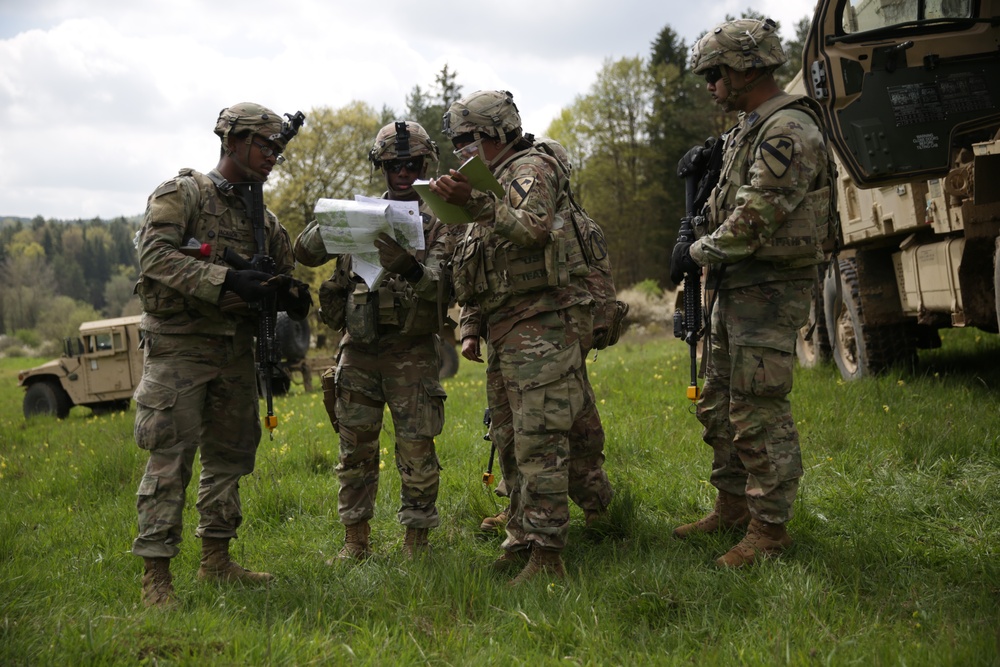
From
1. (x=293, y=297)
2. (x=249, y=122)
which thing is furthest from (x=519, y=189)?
(x=249, y=122)

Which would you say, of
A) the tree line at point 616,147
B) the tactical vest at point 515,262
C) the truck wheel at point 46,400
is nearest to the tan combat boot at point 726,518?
the tactical vest at point 515,262

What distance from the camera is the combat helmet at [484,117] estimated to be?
3.99 meters

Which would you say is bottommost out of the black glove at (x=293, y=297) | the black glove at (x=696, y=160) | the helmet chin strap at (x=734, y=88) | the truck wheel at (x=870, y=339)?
the truck wheel at (x=870, y=339)

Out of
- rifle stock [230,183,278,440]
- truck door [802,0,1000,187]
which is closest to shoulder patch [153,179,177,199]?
rifle stock [230,183,278,440]

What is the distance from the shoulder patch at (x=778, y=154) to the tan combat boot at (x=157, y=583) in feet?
10.6

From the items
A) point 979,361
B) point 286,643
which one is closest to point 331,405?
point 286,643

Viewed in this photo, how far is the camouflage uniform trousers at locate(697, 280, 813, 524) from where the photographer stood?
3.88 metres

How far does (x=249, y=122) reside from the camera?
13.7ft

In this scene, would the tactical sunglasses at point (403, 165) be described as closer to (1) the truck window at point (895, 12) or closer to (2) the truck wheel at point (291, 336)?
(1) the truck window at point (895, 12)

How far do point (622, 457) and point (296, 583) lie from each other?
2.71 meters

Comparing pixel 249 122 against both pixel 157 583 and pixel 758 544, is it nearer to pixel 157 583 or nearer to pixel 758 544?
pixel 157 583

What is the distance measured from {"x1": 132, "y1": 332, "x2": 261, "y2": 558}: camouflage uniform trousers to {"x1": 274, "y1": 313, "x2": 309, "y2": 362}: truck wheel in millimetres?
8361

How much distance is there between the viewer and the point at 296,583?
3.99 metres

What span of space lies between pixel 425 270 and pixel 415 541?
4.56 ft
